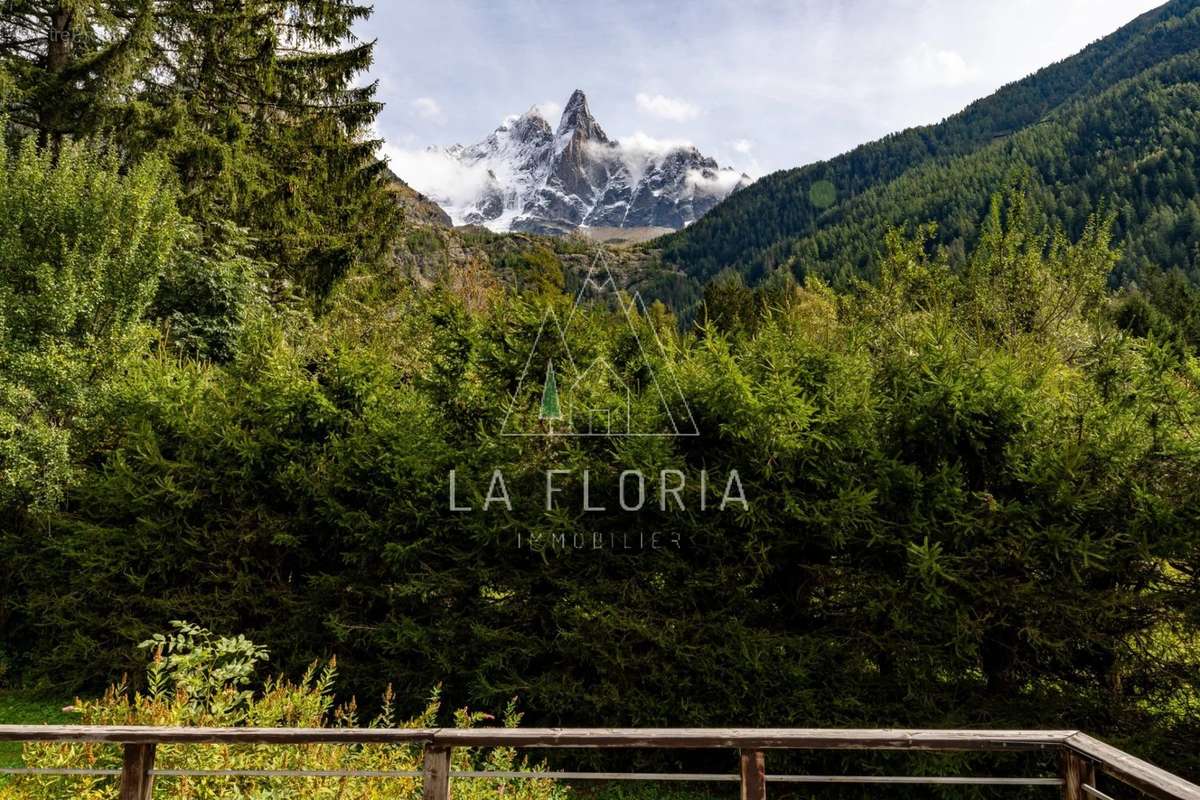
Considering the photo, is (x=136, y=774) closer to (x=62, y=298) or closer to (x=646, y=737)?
(x=646, y=737)

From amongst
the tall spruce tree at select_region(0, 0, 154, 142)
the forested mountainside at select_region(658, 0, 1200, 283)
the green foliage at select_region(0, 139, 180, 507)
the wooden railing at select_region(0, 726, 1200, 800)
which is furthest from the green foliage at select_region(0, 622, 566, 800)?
the forested mountainside at select_region(658, 0, 1200, 283)

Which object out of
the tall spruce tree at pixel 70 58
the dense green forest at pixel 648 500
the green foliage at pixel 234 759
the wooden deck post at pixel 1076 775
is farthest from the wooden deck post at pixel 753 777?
the tall spruce tree at pixel 70 58

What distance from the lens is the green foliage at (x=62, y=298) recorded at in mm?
7188

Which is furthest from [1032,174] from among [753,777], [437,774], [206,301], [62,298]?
[437,774]

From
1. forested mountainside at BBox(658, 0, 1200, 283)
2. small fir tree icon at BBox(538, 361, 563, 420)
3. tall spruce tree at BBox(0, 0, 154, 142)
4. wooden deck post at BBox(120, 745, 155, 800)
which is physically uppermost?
forested mountainside at BBox(658, 0, 1200, 283)

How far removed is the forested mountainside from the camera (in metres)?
74.6

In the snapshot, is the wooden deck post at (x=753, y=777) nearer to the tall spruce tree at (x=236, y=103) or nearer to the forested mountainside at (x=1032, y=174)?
the tall spruce tree at (x=236, y=103)

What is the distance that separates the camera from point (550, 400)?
5973 millimetres

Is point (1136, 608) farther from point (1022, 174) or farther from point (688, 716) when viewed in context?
point (1022, 174)

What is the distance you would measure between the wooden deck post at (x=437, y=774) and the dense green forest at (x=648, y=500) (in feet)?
6.45

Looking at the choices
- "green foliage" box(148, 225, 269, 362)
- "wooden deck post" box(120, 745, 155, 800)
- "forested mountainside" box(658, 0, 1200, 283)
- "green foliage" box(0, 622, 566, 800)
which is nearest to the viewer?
"wooden deck post" box(120, 745, 155, 800)

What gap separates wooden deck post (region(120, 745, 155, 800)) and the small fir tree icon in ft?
12.4

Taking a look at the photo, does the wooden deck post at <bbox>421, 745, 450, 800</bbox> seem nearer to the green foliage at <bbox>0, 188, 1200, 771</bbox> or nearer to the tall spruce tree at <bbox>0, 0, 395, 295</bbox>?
the green foliage at <bbox>0, 188, 1200, 771</bbox>

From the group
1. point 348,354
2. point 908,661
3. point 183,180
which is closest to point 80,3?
point 183,180
